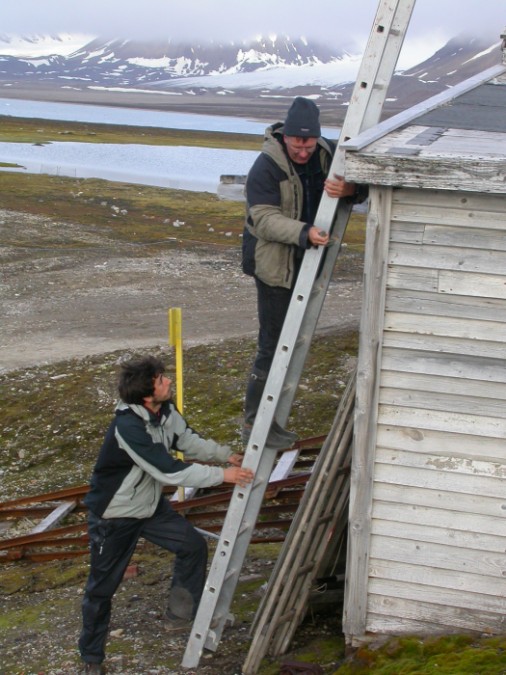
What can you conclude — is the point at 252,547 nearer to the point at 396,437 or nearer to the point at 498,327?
the point at 396,437

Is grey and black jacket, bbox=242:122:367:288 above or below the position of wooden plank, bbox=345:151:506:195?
below

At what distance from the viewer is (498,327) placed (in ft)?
18.1

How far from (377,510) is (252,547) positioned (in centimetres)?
291

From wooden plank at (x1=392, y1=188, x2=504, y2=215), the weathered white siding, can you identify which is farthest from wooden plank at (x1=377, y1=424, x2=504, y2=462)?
wooden plank at (x1=392, y1=188, x2=504, y2=215)

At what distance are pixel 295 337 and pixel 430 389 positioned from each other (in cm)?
88

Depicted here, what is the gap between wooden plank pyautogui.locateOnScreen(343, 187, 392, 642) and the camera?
5.50 meters

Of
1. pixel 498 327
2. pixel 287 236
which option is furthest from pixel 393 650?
pixel 287 236

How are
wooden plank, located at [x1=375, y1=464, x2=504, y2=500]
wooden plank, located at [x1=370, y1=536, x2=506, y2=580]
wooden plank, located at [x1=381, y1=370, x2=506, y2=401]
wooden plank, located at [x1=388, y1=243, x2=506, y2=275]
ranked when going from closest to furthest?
wooden plank, located at [x1=388, y1=243, x2=506, y2=275] → wooden plank, located at [x1=381, y1=370, x2=506, y2=401] → wooden plank, located at [x1=375, y1=464, x2=504, y2=500] → wooden plank, located at [x1=370, y1=536, x2=506, y2=580]

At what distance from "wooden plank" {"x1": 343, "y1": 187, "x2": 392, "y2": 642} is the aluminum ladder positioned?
347 millimetres

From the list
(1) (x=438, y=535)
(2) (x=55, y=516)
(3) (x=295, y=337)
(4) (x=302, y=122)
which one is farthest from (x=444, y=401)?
(2) (x=55, y=516)

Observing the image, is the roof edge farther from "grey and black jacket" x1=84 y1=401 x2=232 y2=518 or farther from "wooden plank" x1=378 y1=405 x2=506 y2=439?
"grey and black jacket" x1=84 y1=401 x2=232 y2=518

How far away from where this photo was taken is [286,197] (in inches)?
239

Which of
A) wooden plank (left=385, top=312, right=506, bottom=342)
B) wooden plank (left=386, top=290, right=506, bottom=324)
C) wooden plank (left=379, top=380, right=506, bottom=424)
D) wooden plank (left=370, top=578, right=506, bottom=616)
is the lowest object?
wooden plank (left=370, top=578, right=506, bottom=616)

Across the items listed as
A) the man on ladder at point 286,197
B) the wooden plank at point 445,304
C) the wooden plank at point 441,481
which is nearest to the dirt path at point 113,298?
the man on ladder at point 286,197
